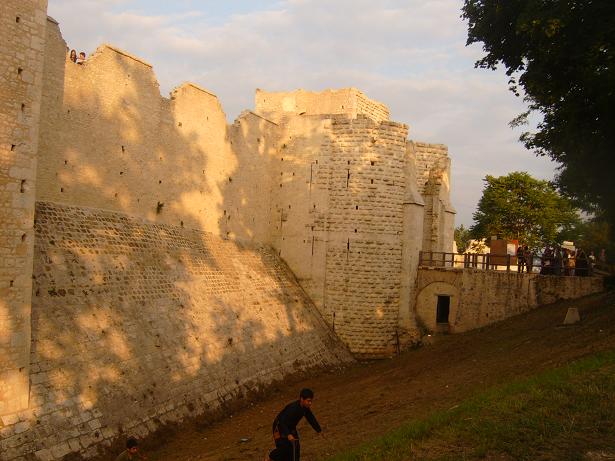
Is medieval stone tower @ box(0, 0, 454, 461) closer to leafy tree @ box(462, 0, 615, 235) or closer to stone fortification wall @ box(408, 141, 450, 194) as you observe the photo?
stone fortification wall @ box(408, 141, 450, 194)

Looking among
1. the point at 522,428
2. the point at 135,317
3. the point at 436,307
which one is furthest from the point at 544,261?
the point at 135,317

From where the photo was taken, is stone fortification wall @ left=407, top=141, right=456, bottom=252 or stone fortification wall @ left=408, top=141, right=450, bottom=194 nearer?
stone fortification wall @ left=407, top=141, right=456, bottom=252

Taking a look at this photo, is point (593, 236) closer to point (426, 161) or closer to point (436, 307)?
point (426, 161)

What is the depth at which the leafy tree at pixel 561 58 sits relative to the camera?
39.9ft

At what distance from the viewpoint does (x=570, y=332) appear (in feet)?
46.6

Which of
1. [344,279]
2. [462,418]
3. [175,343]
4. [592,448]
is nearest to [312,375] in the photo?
[344,279]

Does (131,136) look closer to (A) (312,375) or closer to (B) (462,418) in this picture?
(A) (312,375)

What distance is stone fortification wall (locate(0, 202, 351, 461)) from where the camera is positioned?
9.69m

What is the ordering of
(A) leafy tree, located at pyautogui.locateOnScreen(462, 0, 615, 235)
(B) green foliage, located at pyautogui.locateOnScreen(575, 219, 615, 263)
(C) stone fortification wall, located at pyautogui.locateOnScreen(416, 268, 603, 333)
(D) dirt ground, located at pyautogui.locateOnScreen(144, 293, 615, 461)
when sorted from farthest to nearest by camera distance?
(B) green foliage, located at pyautogui.locateOnScreen(575, 219, 615, 263), (C) stone fortification wall, located at pyautogui.locateOnScreen(416, 268, 603, 333), (A) leafy tree, located at pyautogui.locateOnScreen(462, 0, 615, 235), (D) dirt ground, located at pyautogui.locateOnScreen(144, 293, 615, 461)

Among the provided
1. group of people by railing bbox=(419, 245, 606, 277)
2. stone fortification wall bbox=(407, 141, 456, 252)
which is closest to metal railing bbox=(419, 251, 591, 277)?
group of people by railing bbox=(419, 245, 606, 277)

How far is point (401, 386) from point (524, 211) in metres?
35.3

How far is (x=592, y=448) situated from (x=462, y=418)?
1.80 meters

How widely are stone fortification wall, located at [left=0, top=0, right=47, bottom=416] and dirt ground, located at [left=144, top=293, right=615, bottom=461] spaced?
3.02 meters

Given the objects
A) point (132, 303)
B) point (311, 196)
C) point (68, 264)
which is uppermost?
point (311, 196)
